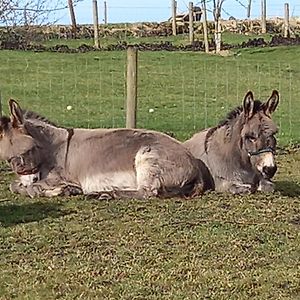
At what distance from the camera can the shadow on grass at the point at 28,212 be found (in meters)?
6.86

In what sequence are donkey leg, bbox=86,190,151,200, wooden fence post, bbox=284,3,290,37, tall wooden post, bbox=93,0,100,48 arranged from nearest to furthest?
1. donkey leg, bbox=86,190,151,200
2. tall wooden post, bbox=93,0,100,48
3. wooden fence post, bbox=284,3,290,37

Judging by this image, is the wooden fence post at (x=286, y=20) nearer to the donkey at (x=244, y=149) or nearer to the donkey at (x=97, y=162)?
the donkey at (x=244, y=149)

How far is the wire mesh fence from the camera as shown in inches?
639

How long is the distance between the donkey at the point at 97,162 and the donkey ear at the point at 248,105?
0.71 meters

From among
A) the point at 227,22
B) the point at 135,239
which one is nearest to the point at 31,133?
the point at 135,239

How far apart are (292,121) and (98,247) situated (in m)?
10.8

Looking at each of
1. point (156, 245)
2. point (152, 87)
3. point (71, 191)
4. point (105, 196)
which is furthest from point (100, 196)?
point (152, 87)

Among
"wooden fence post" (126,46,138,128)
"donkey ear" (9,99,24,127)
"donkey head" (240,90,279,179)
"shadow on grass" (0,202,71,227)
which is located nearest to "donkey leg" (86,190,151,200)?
"shadow on grass" (0,202,71,227)

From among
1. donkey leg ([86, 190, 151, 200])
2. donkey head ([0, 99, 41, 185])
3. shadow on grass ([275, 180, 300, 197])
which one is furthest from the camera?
shadow on grass ([275, 180, 300, 197])

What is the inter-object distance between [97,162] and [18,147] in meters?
0.84


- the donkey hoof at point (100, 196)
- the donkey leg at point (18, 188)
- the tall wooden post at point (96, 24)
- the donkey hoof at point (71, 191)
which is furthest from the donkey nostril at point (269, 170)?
the tall wooden post at point (96, 24)

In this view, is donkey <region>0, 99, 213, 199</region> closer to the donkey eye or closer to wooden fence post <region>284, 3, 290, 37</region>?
the donkey eye

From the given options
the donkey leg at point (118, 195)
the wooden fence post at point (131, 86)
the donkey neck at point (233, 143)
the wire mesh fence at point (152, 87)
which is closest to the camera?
the donkey leg at point (118, 195)

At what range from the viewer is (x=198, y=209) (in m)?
7.43
